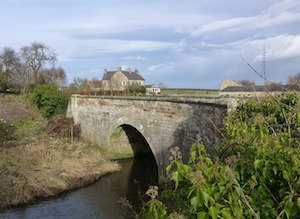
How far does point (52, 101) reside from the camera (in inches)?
1176

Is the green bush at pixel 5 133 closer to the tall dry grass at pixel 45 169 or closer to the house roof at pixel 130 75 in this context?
the tall dry grass at pixel 45 169

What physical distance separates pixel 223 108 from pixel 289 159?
709cm

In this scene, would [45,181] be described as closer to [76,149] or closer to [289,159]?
[76,149]

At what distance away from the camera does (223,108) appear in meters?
9.77

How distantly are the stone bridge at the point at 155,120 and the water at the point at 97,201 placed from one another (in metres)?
1.83

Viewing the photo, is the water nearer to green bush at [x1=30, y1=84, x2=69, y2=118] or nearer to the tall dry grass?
the tall dry grass

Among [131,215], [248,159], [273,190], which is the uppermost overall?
[248,159]

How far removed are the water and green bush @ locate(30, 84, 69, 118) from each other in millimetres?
11330

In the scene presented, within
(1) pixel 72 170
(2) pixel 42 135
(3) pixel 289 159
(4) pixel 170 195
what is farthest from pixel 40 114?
(3) pixel 289 159

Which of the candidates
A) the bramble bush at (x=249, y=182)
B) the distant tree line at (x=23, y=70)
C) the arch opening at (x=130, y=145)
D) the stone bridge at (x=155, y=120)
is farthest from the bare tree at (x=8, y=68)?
the bramble bush at (x=249, y=182)

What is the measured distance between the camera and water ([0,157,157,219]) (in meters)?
13.3

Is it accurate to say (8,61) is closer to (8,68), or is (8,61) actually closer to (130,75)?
(8,68)

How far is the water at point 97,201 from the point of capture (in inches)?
524

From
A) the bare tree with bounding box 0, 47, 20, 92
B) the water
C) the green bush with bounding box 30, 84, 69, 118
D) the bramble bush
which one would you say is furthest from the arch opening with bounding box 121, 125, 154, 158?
the bare tree with bounding box 0, 47, 20, 92
